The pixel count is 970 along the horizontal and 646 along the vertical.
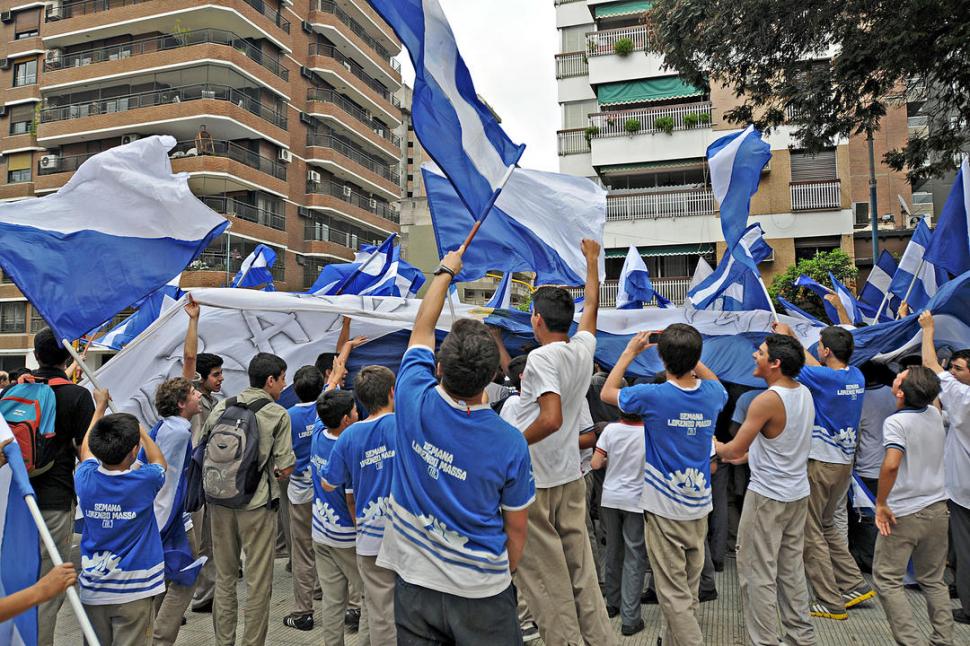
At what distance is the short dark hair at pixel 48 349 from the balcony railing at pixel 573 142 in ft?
82.3

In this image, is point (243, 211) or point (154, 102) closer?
point (154, 102)

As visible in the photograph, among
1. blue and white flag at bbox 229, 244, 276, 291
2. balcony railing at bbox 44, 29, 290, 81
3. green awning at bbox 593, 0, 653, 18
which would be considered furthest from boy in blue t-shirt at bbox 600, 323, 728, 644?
balcony railing at bbox 44, 29, 290, 81

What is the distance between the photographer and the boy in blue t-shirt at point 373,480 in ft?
12.1

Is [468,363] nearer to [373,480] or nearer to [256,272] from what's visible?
[373,480]

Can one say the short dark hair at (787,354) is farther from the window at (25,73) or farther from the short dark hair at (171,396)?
the window at (25,73)

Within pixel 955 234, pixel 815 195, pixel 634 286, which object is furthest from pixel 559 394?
pixel 815 195

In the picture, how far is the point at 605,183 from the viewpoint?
89.0 ft

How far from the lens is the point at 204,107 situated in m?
30.2

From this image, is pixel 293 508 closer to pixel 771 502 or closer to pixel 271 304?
pixel 271 304

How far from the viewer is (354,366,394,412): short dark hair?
378 cm

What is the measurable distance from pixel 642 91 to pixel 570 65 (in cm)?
425

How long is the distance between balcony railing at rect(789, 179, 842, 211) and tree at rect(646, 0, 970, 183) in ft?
49.8

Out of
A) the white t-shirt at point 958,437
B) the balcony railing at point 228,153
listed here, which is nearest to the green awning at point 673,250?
the balcony railing at point 228,153

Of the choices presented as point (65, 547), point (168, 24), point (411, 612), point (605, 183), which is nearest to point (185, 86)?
point (168, 24)
